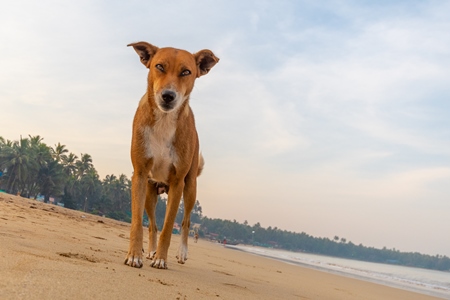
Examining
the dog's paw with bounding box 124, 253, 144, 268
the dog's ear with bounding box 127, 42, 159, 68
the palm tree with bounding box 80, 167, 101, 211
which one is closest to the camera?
the dog's paw with bounding box 124, 253, 144, 268

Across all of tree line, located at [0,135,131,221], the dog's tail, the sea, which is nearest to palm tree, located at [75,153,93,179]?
tree line, located at [0,135,131,221]

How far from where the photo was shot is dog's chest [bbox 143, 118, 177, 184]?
532cm

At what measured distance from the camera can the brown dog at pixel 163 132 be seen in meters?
5.04

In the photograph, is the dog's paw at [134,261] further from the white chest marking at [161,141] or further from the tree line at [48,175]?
the tree line at [48,175]

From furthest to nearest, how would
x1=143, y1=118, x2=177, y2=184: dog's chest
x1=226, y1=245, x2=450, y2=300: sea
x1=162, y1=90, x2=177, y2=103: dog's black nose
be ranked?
x1=226, y1=245, x2=450, y2=300: sea < x1=143, y1=118, x2=177, y2=184: dog's chest < x1=162, y1=90, x2=177, y2=103: dog's black nose

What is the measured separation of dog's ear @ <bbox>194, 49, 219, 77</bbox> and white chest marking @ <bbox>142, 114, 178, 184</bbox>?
0.97m

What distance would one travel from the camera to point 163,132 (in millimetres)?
5332

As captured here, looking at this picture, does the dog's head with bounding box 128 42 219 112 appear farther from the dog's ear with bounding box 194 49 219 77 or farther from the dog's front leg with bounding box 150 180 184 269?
the dog's front leg with bounding box 150 180 184 269

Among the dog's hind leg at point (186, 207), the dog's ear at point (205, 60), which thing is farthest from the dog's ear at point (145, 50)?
the dog's hind leg at point (186, 207)

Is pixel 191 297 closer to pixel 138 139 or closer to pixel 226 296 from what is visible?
pixel 226 296

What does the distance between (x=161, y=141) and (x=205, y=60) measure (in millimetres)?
1390

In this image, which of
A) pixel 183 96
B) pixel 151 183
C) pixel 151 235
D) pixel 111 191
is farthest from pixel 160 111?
pixel 111 191

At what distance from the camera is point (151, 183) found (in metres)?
6.62

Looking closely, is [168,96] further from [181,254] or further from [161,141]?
[181,254]
